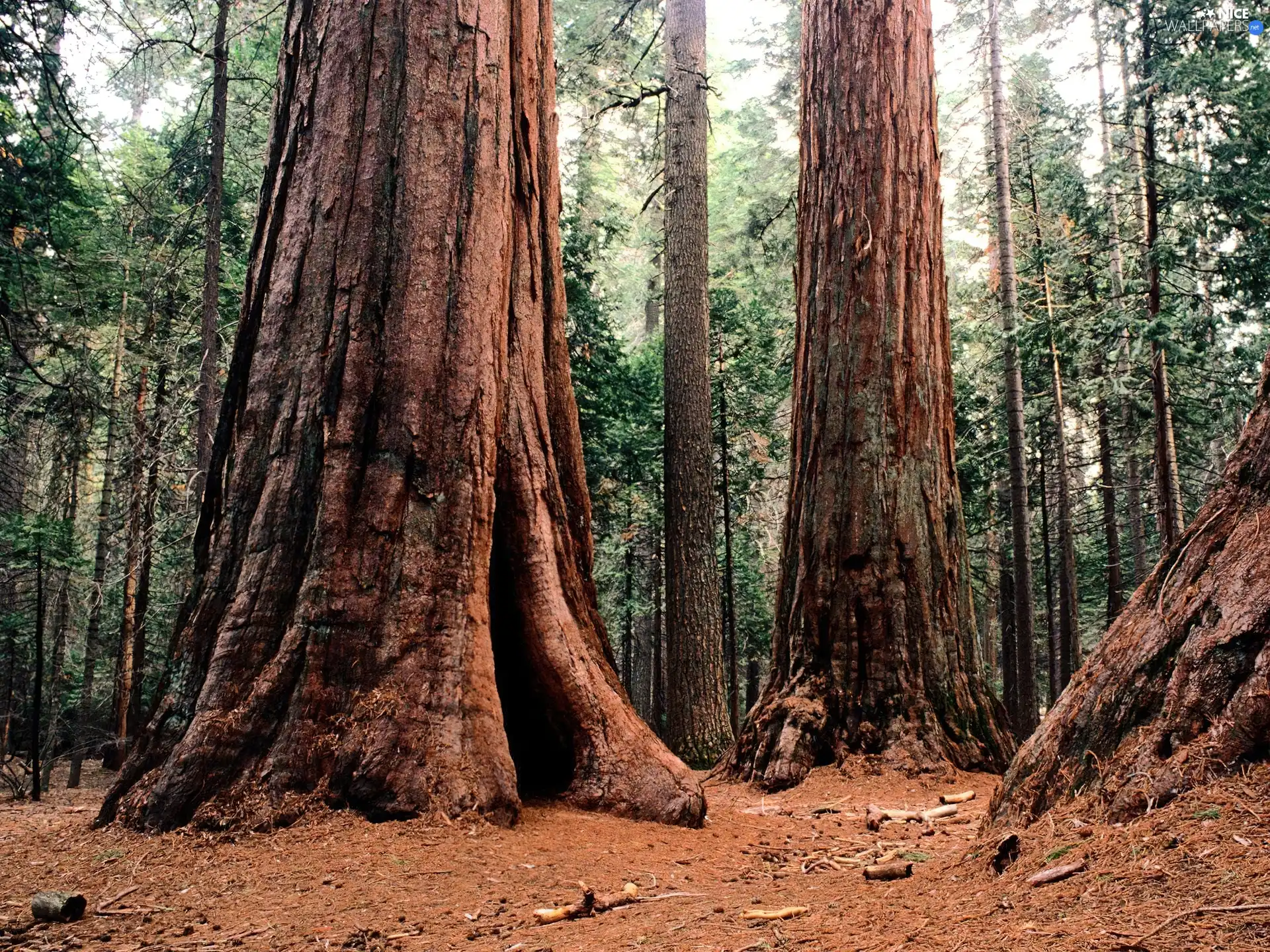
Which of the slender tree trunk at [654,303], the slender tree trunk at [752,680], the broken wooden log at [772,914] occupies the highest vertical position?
the slender tree trunk at [654,303]

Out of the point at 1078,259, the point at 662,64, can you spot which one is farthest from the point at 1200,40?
the point at 662,64

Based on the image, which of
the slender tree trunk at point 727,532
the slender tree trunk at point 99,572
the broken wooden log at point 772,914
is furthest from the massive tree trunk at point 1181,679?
the slender tree trunk at point 99,572

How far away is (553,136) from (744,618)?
16035mm

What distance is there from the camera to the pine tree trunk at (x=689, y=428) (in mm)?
11305

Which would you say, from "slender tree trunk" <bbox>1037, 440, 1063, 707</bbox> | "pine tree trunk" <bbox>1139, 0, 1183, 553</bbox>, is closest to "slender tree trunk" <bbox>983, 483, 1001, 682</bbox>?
"slender tree trunk" <bbox>1037, 440, 1063, 707</bbox>

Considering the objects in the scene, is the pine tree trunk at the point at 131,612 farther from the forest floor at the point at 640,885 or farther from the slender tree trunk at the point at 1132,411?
the slender tree trunk at the point at 1132,411

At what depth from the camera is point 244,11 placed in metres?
14.1

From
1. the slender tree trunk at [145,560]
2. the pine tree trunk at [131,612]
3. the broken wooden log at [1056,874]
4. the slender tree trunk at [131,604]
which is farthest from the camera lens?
→ the slender tree trunk at [131,604]

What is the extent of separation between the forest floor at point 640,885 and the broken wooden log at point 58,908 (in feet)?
0.15

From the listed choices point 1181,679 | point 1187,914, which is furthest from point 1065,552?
point 1187,914

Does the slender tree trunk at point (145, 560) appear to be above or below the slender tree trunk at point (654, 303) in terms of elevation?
below

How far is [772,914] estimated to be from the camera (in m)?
2.68

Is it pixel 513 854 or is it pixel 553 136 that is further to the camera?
pixel 553 136

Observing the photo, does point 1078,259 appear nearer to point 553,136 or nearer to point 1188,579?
point 553,136
